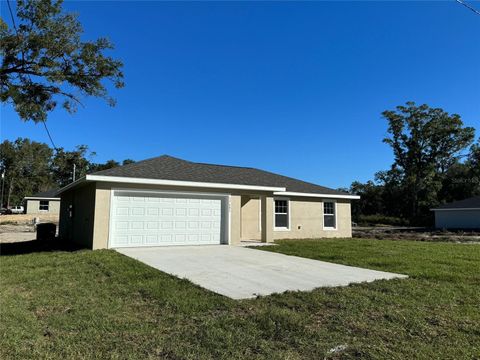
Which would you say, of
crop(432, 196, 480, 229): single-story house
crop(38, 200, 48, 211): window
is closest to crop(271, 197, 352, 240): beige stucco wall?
crop(432, 196, 480, 229): single-story house

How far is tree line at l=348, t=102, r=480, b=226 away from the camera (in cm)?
5331

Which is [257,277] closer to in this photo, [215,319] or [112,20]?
[215,319]

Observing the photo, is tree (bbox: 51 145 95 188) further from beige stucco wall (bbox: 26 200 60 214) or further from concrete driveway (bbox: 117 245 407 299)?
concrete driveway (bbox: 117 245 407 299)

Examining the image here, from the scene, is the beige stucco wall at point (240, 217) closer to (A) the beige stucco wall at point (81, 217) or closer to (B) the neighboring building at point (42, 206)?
(A) the beige stucco wall at point (81, 217)

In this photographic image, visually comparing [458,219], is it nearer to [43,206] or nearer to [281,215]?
[281,215]

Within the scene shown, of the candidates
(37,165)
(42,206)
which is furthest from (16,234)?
(37,165)

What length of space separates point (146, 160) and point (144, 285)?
396 inches

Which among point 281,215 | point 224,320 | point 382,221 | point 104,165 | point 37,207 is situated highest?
point 104,165

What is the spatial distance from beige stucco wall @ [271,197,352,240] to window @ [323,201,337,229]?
289mm

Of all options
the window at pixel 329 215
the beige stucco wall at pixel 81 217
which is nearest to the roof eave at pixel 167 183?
the beige stucco wall at pixel 81 217

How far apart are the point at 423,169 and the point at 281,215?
140 ft

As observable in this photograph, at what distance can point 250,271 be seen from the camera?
29.5 feet

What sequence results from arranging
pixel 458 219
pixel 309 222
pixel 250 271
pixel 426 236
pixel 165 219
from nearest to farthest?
pixel 250 271, pixel 165 219, pixel 309 222, pixel 426 236, pixel 458 219

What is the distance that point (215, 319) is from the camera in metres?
5.20
